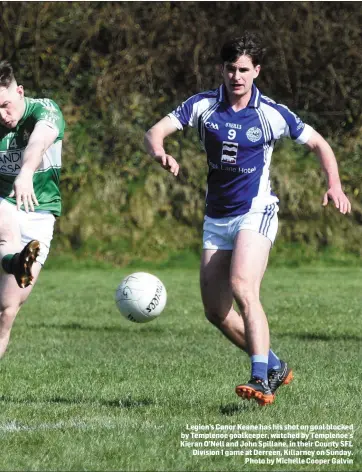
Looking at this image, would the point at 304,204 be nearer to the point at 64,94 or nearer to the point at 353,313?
the point at 64,94

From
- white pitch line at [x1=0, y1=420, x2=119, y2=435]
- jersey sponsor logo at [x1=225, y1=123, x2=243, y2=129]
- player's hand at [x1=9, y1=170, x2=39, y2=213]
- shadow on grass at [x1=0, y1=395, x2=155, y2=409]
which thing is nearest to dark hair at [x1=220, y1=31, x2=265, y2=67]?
jersey sponsor logo at [x1=225, y1=123, x2=243, y2=129]

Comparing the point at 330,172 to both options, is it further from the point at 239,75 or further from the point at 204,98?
the point at 204,98

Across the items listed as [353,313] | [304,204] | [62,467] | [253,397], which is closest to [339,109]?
[304,204]

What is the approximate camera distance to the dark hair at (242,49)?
6.67m

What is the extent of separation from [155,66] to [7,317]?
1609cm

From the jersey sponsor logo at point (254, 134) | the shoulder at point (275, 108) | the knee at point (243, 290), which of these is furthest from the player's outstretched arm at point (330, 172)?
the knee at point (243, 290)

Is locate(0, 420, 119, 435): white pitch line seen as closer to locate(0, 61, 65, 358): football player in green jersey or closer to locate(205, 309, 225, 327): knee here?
locate(0, 61, 65, 358): football player in green jersey

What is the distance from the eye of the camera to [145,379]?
26.3 ft

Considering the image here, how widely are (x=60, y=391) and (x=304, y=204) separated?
44.7 feet

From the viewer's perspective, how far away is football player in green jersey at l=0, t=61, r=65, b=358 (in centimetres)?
654

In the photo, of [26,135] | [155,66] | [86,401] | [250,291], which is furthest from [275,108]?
[155,66]

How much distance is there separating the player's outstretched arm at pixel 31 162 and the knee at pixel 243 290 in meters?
1.34

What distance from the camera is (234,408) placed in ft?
21.2

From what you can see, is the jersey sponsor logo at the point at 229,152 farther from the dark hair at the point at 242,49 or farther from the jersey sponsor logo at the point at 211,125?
the dark hair at the point at 242,49
